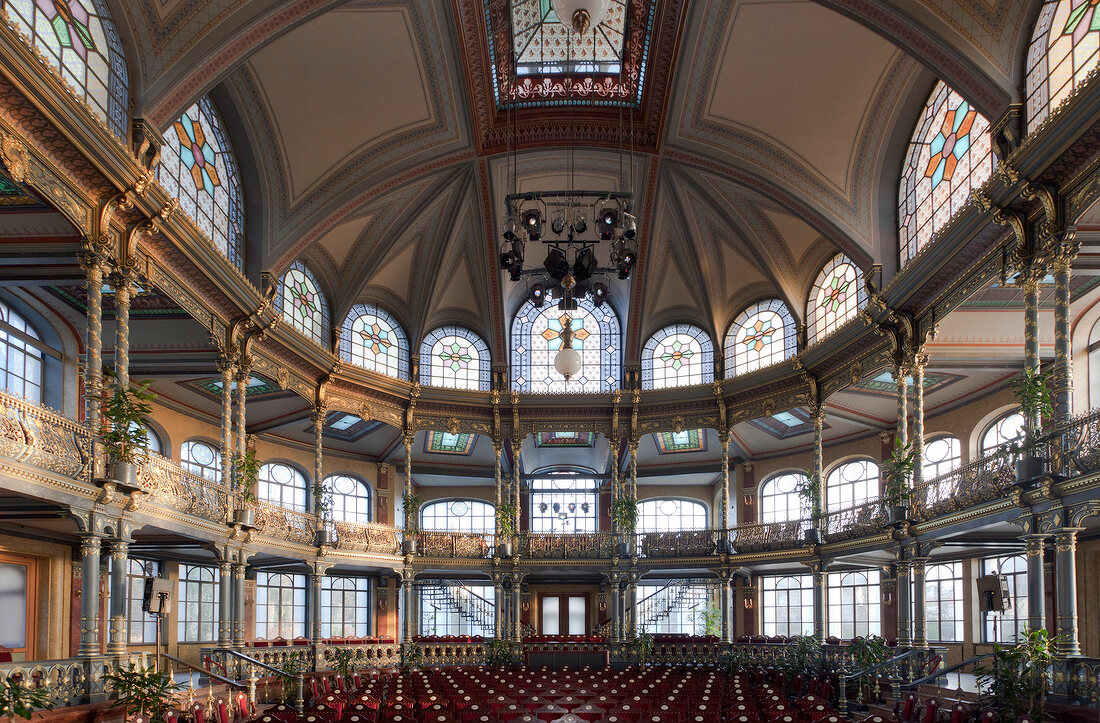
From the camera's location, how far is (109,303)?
69.4 ft

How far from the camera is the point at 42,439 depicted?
47.1ft

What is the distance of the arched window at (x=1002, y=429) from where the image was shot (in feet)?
85.4

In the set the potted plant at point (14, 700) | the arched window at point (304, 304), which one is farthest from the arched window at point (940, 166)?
the potted plant at point (14, 700)

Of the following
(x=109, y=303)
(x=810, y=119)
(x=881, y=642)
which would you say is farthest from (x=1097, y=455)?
(x=109, y=303)

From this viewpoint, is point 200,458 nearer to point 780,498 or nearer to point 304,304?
point 304,304

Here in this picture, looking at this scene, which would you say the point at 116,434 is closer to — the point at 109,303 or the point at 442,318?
the point at 109,303

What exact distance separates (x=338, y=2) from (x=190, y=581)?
60.4 feet

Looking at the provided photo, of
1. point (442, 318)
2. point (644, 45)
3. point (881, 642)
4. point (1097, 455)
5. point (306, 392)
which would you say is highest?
point (644, 45)

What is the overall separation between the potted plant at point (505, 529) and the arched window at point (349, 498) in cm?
669

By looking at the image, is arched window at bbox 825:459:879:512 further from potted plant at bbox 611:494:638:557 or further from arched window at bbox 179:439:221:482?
arched window at bbox 179:439:221:482

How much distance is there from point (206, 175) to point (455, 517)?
21046 mm

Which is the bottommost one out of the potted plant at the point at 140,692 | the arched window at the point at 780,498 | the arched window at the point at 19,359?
the potted plant at the point at 140,692

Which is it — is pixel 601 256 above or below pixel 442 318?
above

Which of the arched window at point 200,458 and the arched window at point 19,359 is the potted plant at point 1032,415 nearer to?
the arched window at point 19,359
